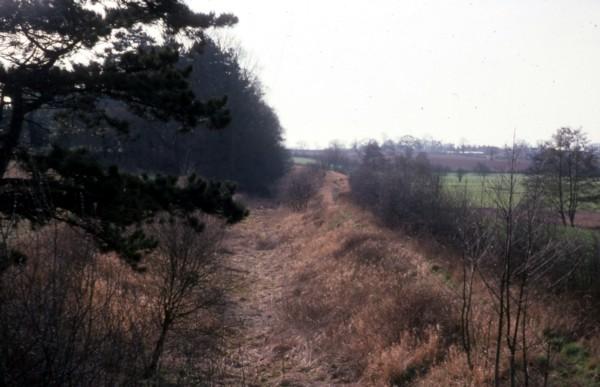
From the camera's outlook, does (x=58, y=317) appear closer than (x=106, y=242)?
Yes

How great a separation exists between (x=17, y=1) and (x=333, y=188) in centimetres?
3512

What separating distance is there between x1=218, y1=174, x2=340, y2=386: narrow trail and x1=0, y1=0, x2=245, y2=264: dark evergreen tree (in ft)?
10.1

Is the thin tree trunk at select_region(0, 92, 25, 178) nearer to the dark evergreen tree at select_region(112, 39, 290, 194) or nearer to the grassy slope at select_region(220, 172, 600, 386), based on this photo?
the grassy slope at select_region(220, 172, 600, 386)

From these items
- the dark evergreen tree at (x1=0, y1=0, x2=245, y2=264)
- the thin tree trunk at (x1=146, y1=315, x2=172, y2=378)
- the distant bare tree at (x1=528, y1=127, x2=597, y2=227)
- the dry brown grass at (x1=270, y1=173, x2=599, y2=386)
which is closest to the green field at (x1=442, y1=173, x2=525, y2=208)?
the dry brown grass at (x1=270, y1=173, x2=599, y2=386)

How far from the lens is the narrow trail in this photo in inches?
430

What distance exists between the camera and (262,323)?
46.8 feet

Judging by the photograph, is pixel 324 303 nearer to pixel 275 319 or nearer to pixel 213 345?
pixel 275 319

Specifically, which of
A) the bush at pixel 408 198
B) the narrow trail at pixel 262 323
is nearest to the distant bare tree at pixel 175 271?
→ the narrow trail at pixel 262 323

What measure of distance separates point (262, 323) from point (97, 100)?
24.7 feet

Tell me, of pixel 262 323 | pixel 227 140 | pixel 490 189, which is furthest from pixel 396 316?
pixel 227 140

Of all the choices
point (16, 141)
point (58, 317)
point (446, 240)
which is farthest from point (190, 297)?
point (446, 240)

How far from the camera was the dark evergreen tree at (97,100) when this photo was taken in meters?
7.56

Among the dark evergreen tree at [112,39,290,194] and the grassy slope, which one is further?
the dark evergreen tree at [112,39,290,194]

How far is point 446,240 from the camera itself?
65.8 feet
